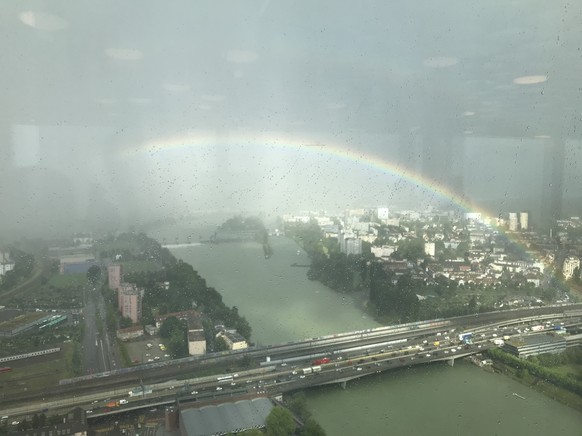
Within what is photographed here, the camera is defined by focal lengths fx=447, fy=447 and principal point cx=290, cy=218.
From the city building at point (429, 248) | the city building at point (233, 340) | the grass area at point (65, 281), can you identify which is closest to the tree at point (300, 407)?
the city building at point (233, 340)

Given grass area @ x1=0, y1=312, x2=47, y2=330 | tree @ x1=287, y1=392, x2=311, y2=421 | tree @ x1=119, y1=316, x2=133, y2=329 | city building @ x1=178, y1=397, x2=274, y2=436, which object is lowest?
tree @ x1=287, y1=392, x2=311, y2=421

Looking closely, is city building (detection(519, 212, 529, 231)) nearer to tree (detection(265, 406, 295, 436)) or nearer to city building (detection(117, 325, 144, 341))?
tree (detection(265, 406, 295, 436))

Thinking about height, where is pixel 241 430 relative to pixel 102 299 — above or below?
below

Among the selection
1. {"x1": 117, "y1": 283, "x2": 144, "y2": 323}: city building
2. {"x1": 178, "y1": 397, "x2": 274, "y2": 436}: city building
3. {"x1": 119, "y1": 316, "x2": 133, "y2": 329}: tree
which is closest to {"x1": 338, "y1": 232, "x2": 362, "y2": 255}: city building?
{"x1": 117, "y1": 283, "x2": 144, "y2": 323}: city building

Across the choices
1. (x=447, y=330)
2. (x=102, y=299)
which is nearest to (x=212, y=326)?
(x=102, y=299)

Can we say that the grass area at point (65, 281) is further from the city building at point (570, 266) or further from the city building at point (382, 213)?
the city building at point (570, 266)

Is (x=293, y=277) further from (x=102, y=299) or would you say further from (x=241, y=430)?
(x=241, y=430)

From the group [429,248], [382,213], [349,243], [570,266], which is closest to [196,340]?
[349,243]

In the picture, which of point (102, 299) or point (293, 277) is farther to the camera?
point (293, 277)
